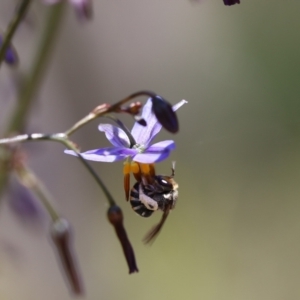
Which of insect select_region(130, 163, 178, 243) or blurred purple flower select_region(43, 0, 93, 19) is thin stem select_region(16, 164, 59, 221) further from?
blurred purple flower select_region(43, 0, 93, 19)

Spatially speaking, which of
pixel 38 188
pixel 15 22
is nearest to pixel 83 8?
pixel 15 22

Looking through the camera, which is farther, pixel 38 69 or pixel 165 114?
pixel 38 69

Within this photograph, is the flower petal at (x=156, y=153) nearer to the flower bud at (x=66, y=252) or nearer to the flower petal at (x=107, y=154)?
the flower petal at (x=107, y=154)

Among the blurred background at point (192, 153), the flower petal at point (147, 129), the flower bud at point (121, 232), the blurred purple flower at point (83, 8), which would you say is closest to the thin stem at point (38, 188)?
the flower bud at point (121, 232)

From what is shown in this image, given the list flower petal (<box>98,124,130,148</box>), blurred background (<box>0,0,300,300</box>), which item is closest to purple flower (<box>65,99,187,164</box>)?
flower petal (<box>98,124,130,148</box>)

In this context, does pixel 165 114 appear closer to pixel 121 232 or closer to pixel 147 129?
pixel 147 129

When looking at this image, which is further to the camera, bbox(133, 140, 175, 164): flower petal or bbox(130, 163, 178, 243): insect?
bbox(130, 163, 178, 243): insect
